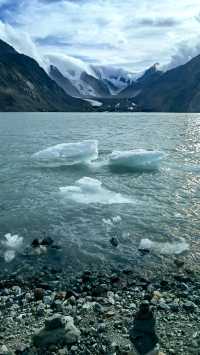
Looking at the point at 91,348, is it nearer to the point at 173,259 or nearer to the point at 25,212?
the point at 173,259

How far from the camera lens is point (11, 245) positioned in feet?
62.7

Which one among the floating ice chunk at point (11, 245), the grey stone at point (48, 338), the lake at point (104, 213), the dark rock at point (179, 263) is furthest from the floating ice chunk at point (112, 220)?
the grey stone at point (48, 338)

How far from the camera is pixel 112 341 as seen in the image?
38.4ft

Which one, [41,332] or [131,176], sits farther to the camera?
[131,176]

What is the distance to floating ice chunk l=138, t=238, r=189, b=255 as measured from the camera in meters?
18.6

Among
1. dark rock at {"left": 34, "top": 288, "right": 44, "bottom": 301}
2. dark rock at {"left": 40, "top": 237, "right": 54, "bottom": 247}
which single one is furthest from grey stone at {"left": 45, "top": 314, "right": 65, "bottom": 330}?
dark rock at {"left": 40, "top": 237, "right": 54, "bottom": 247}

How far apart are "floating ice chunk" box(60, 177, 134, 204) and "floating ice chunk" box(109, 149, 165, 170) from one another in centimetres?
947

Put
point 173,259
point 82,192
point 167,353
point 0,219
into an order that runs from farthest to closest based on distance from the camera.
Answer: point 82,192
point 0,219
point 173,259
point 167,353

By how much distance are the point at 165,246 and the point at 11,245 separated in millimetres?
7141

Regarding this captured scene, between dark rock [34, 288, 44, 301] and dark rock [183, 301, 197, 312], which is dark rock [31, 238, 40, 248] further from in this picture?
dark rock [183, 301, 197, 312]

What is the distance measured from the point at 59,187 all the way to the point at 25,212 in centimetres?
682

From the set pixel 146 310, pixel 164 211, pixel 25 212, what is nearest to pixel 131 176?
pixel 164 211

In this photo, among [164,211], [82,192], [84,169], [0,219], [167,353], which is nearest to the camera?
[167,353]

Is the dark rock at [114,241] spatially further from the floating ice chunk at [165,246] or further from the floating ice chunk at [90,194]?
the floating ice chunk at [90,194]
